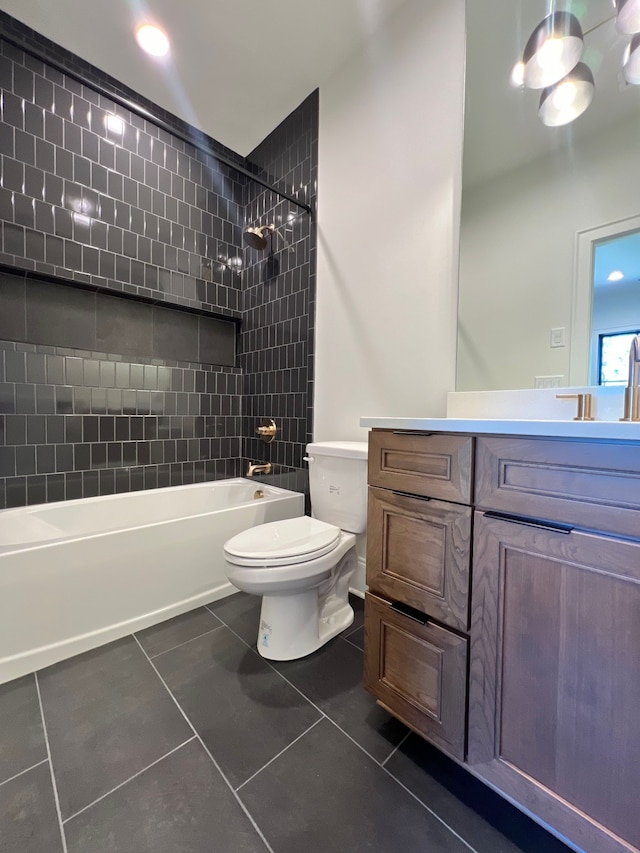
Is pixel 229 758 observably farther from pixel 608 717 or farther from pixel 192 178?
pixel 192 178

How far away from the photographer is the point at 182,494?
2.34 m

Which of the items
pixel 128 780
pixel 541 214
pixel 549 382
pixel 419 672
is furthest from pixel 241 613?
pixel 541 214

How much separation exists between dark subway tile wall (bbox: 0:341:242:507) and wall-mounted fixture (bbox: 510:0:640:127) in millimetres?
2181

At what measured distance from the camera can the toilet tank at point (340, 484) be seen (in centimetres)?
157

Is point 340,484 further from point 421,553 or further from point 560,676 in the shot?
point 560,676

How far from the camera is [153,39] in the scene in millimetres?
1805

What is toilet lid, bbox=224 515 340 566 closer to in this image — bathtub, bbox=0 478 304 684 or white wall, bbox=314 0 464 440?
bathtub, bbox=0 478 304 684

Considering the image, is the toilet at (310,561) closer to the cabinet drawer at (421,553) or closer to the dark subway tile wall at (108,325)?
the cabinet drawer at (421,553)

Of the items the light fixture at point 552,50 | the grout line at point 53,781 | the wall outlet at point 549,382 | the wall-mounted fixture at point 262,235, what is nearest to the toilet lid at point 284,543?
the grout line at point 53,781

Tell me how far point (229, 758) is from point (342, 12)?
3.01 meters

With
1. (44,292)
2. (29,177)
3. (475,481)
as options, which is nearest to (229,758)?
(475,481)

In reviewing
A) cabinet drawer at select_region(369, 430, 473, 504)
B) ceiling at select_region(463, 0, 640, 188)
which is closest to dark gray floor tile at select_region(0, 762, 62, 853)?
cabinet drawer at select_region(369, 430, 473, 504)

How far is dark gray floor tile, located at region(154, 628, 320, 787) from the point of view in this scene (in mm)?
993

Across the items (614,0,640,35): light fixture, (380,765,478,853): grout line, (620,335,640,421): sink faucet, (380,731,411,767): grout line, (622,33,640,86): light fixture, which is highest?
(614,0,640,35): light fixture
